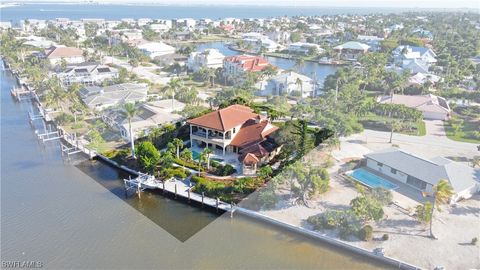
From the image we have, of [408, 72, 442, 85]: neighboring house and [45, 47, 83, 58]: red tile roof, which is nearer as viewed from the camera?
[408, 72, 442, 85]: neighboring house

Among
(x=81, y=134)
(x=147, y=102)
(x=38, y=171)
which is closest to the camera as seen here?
(x=38, y=171)

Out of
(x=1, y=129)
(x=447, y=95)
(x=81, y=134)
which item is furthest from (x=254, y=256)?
(x=447, y=95)

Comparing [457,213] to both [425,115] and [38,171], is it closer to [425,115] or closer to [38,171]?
[425,115]

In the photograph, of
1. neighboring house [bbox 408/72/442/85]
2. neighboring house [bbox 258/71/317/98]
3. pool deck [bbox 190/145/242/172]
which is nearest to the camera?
pool deck [bbox 190/145/242/172]

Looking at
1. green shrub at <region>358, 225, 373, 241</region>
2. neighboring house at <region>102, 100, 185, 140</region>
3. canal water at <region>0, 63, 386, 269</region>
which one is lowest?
canal water at <region>0, 63, 386, 269</region>

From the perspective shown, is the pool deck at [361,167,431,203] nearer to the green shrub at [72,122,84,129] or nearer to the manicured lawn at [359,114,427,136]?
the manicured lawn at [359,114,427,136]

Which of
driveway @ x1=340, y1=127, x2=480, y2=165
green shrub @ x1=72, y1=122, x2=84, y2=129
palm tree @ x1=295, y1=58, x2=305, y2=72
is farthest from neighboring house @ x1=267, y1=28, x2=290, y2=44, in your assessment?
green shrub @ x1=72, y1=122, x2=84, y2=129

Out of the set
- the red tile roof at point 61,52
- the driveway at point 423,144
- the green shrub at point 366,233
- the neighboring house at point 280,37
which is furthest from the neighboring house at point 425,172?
the neighboring house at point 280,37

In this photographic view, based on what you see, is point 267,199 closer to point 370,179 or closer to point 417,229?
point 370,179
